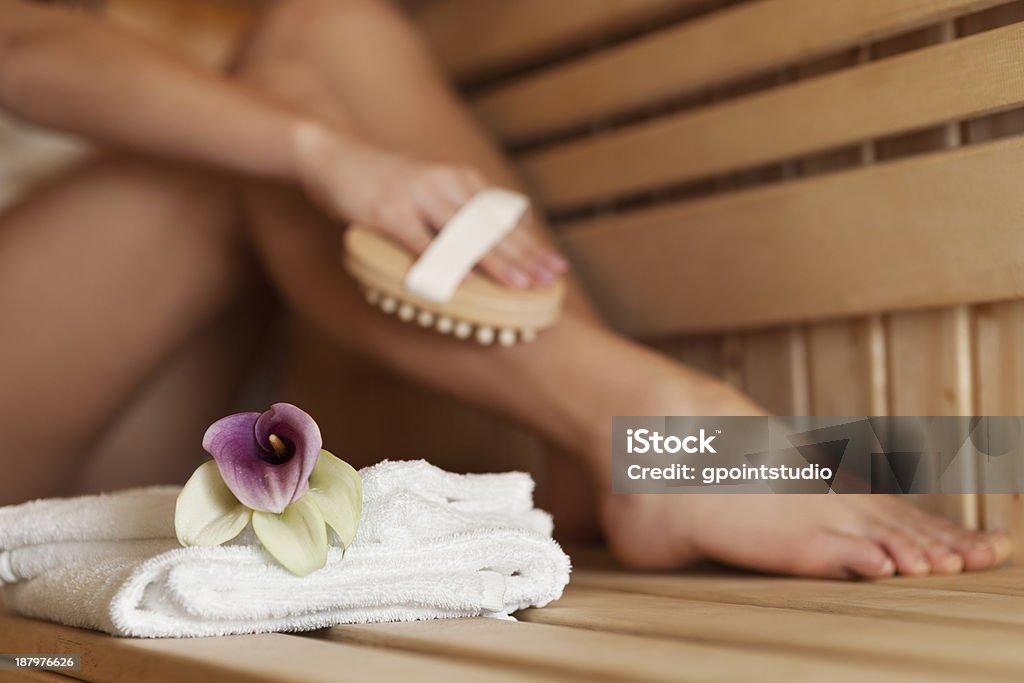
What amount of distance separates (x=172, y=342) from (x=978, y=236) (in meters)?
0.86

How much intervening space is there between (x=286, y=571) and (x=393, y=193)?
0.46 metres

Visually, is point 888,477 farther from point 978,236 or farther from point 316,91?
point 316,91

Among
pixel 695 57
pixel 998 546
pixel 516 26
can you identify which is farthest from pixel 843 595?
pixel 516 26

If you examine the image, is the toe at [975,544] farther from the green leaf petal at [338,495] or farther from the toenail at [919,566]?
the green leaf petal at [338,495]

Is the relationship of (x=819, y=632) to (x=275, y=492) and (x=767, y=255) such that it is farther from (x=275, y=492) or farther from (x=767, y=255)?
(x=767, y=255)

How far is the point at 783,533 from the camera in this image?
930 millimetres

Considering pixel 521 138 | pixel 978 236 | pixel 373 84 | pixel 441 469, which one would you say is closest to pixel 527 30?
pixel 521 138

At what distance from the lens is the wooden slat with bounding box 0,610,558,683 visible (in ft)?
1.73

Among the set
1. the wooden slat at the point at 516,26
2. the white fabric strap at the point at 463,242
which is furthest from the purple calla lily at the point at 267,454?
the wooden slat at the point at 516,26

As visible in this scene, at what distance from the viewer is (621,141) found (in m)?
1.30

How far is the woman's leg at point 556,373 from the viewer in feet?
3.03

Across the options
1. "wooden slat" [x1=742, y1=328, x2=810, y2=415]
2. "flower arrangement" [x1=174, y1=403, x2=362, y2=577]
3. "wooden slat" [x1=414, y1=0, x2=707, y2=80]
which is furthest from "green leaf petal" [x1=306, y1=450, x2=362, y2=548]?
"wooden slat" [x1=414, y1=0, x2=707, y2=80]

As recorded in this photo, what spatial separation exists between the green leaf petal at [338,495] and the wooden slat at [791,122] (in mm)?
620

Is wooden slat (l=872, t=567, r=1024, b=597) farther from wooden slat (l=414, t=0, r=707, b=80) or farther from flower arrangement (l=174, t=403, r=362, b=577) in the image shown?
wooden slat (l=414, t=0, r=707, b=80)
